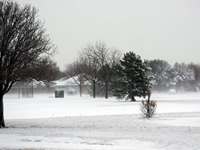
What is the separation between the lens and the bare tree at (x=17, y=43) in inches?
676

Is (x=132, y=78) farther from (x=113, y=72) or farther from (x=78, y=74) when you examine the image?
(x=78, y=74)

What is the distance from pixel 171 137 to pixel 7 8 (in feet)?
37.2

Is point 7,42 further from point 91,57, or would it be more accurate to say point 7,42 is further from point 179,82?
point 179,82

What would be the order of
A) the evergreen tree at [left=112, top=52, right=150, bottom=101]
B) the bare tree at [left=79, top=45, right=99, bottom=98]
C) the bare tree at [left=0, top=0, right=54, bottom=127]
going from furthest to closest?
1. the bare tree at [left=79, top=45, right=99, bottom=98]
2. the evergreen tree at [left=112, top=52, right=150, bottom=101]
3. the bare tree at [left=0, top=0, right=54, bottom=127]

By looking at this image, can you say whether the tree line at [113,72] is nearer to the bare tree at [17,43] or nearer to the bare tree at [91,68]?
the bare tree at [91,68]

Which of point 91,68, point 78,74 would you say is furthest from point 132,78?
point 78,74

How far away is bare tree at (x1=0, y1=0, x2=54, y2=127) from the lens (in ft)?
56.3

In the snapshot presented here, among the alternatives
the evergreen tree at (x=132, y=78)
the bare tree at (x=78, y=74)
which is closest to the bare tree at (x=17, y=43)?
the evergreen tree at (x=132, y=78)

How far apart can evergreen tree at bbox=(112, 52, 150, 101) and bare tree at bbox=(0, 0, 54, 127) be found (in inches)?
1235

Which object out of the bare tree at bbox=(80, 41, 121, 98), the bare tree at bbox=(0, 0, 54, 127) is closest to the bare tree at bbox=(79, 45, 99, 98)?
the bare tree at bbox=(80, 41, 121, 98)

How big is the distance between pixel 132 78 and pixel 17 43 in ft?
109

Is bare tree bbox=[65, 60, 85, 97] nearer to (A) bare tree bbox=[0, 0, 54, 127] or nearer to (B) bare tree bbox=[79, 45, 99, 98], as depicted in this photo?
(B) bare tree bbox=[79, 45, 99, 98]

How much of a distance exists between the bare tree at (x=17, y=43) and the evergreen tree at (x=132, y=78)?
3137 cm

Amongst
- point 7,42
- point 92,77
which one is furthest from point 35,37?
point 92,77
